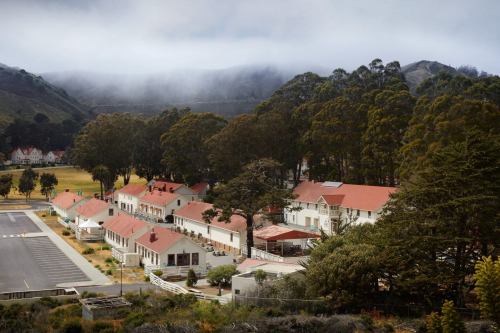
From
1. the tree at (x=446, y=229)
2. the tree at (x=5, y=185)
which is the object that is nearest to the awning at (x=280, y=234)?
the tree at (x=446, y=229)

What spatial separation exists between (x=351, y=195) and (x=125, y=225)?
22689 millimetres

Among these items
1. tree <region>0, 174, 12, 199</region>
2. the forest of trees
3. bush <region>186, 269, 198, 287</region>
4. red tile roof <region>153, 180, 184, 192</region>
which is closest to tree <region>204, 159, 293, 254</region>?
the forest of trees

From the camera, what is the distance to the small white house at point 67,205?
7619 cm

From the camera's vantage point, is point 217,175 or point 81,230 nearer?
point 81,230

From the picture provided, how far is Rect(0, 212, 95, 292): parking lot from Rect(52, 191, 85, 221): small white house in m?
7.65

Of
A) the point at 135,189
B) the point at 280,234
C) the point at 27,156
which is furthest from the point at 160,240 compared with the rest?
the point at 27,156

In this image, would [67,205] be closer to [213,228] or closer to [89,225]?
[89,225]

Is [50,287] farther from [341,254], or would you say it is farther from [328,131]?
[328,131]

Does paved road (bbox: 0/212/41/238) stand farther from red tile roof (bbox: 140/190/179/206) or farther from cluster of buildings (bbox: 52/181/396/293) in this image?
red tile roof (bbox: 140/190/179/206)

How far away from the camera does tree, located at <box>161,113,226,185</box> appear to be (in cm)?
8450

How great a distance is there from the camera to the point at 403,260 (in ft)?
97.3

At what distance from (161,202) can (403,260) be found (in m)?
48.7

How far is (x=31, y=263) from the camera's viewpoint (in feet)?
160

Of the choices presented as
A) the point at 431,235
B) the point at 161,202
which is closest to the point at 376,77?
the point at 161,202
